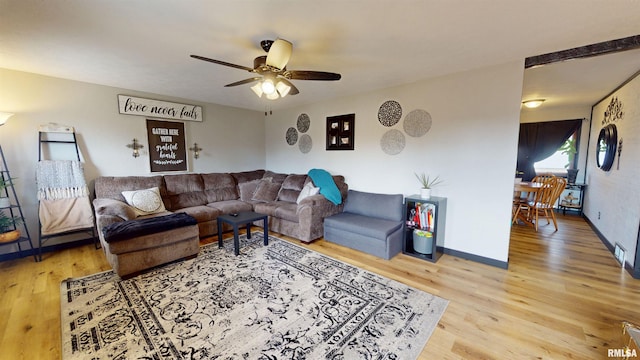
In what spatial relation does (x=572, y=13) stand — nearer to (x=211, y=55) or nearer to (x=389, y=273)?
(x=389, y=273)

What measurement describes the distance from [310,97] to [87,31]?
9.46 feet

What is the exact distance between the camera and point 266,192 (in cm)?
460

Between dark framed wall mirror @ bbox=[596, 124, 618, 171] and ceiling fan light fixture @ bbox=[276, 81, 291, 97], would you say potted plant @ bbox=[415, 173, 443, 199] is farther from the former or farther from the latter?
dark framed wall mirror @ bbox=[596, 124, 618, 171]

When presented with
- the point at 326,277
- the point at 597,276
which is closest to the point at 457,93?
the point at 597,276

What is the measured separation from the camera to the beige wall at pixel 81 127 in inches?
118

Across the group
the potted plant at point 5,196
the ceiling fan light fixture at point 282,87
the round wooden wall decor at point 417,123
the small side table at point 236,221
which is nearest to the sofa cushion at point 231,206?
the small side table at point 236,221

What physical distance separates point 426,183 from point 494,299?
1470 mm

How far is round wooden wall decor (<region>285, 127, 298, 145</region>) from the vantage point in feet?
16.6

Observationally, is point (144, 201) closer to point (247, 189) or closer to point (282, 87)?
point (247, 189)

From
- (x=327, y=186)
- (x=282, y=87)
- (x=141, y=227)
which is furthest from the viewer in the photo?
(x=327, y=186)

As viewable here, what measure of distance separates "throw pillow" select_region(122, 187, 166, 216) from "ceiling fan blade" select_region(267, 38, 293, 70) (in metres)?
2.82

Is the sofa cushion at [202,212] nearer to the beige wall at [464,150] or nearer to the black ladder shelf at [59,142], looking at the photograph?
the black ladder shelf at [59,142]

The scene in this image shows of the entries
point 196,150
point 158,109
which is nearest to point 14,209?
point 158,109

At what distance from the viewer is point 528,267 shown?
2816 millimetres
